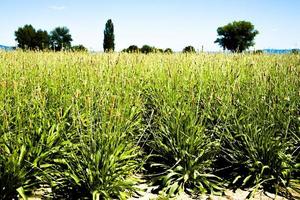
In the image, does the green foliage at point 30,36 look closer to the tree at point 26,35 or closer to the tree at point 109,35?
the tree at point 26,35

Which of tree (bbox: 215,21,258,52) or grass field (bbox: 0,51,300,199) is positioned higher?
tree (bbox: 215,21,258,52)

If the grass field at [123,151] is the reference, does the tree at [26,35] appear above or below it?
above

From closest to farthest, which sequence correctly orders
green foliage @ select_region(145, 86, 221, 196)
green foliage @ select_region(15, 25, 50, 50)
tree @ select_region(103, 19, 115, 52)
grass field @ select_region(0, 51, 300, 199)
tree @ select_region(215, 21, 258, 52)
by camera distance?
grass field @ select_region(0, 51, 300, 199), green foliage @ select_region(145, 86, 221, 196), tree @ select_region(103, 19, 115, 52), green foliage @ select_region(15, 25, 50, 50), tree @ select_region(215, 21, 258, 52)

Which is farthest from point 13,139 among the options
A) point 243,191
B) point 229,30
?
point 229,30

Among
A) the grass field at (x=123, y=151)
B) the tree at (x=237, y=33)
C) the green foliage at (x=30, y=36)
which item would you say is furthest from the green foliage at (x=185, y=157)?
the tree at (x=237, y=33)

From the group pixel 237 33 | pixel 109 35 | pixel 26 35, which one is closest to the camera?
pixel 109 35

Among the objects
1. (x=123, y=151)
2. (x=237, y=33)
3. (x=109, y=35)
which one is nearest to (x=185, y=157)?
(x=123, y=151)

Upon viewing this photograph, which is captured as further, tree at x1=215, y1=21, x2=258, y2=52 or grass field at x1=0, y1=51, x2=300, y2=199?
tree at x1=215, y1=21, x2=258, y2=52

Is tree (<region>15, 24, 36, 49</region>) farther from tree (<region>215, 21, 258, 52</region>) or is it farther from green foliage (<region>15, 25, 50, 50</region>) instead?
tree (<region>215, 21, 258, 52</region>)

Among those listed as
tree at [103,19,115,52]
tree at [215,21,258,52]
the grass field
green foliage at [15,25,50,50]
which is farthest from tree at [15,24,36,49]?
the grass field

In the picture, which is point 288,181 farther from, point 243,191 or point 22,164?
point 22,164

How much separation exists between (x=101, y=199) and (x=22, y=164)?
2.74ft

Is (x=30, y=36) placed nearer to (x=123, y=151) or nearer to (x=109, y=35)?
(x=109, y=35)

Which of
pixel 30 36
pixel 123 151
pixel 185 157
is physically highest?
pixel 30 36
